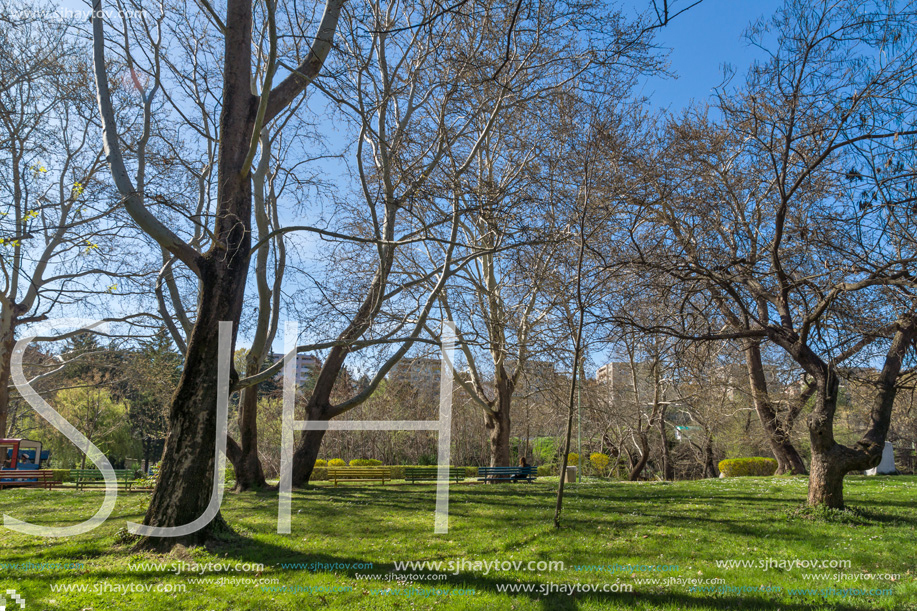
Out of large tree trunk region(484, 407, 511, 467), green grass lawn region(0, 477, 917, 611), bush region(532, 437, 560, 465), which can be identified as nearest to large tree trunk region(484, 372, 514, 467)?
large tree trunk region(484, 407, 511, 467)

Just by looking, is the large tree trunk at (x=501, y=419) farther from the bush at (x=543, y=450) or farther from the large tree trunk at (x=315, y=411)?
the bush at (x=543, y=450)

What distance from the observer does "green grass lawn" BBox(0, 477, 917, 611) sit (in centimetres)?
512

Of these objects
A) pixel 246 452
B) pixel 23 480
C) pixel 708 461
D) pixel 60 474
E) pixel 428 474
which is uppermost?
pixel 246 452

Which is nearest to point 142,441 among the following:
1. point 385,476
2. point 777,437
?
point 385,476

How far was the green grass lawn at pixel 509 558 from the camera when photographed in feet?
16.8

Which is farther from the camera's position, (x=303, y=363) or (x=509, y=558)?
(x=303, y=363)

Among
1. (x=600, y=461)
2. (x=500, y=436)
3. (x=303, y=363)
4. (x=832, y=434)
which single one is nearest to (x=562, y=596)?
(x=832, y=434)

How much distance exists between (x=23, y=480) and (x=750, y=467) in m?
24.2

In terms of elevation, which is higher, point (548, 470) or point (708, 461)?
point (708, 461)

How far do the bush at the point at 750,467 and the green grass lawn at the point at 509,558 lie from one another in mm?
9959

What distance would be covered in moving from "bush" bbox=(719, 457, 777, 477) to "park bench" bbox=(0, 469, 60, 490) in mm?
22745

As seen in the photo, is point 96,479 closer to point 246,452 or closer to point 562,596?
point 246,452

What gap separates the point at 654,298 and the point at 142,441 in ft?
132

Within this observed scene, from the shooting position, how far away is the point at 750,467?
19391 millimetres
